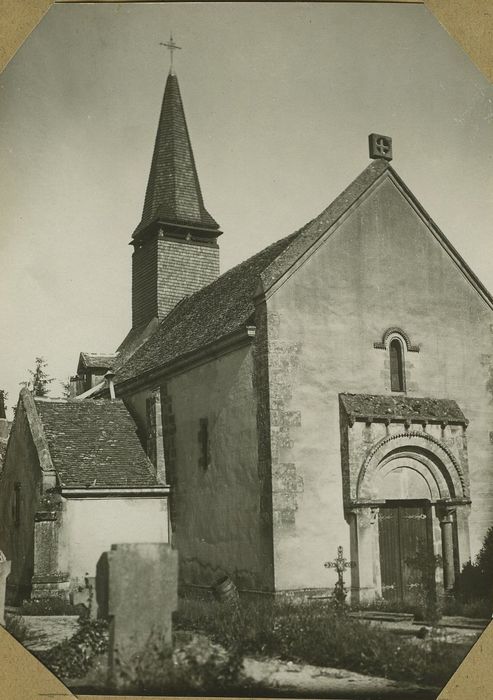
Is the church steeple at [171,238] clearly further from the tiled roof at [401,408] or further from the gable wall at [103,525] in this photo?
the tiled roof at [401,408]

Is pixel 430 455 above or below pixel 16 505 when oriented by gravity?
above

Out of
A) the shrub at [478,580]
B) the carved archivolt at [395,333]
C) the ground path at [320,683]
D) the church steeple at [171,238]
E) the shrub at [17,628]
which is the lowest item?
the ground path at [320,683]

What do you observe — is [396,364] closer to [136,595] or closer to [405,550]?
[405,550]

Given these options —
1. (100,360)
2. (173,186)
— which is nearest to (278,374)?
(100,360)

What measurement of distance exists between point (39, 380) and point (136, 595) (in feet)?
32.8

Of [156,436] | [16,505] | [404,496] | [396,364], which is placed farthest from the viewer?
[156,436]

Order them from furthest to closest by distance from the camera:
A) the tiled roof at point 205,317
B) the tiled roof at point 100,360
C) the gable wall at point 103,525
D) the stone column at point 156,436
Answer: the tiled roof at point 100,360 → the stone column at point 156,436 → the tiled roof at point 205,317 → the gable wall at point 103,525

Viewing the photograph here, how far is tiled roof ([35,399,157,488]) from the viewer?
18469 mm

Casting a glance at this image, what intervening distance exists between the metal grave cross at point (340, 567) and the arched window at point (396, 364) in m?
3.82

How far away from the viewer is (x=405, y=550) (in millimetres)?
16203

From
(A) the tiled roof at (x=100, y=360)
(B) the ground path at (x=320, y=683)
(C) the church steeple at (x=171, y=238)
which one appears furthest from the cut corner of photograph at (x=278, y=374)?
(C) the church steeple at (x=171, y=238)

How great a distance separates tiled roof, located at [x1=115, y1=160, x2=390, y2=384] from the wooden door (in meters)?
5.20

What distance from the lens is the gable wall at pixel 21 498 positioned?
58.9ft

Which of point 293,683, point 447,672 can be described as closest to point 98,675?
point 293,683
